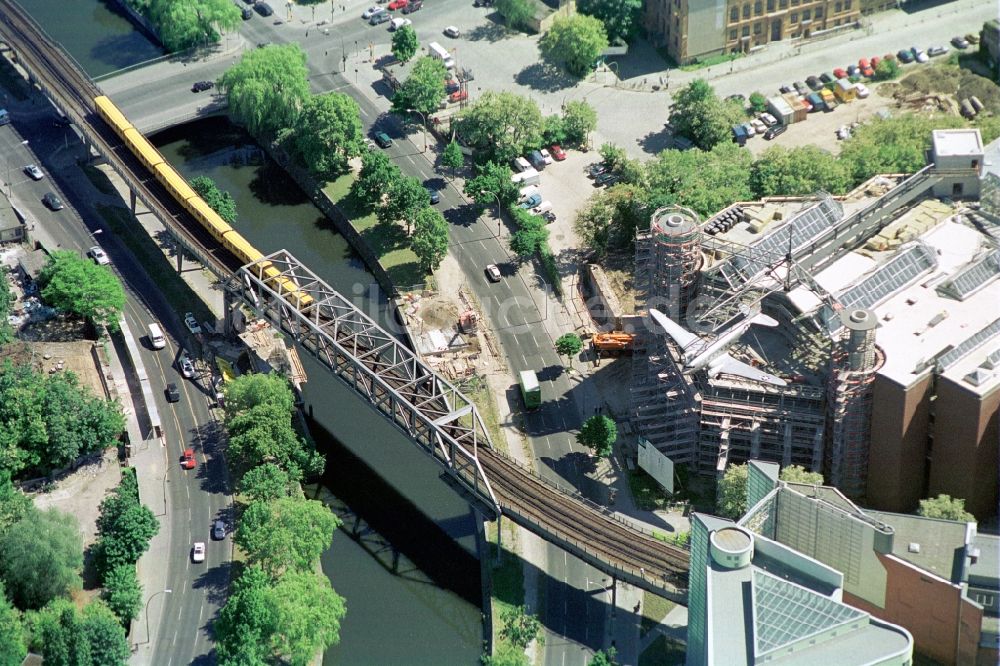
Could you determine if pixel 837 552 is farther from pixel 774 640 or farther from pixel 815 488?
pixel 774 640

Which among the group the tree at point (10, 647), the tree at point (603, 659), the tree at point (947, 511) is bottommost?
the tree at point (603, 659)

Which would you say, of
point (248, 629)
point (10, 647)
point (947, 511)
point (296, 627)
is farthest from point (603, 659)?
point (10, 647)

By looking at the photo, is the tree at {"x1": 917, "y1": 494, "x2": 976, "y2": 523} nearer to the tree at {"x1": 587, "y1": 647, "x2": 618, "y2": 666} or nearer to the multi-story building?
the multi-story building

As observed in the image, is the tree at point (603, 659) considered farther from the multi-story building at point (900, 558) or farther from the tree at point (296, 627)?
the tree at point (296, 627)

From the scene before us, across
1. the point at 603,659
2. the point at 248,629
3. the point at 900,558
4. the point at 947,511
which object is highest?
the point at 900,558

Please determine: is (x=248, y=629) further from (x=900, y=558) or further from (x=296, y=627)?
(x=900, y=558)

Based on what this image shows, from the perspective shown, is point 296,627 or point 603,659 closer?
point 603,659

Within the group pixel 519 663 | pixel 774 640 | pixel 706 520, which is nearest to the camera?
pixel 774 640

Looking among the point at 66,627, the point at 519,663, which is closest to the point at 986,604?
the point at 519,663

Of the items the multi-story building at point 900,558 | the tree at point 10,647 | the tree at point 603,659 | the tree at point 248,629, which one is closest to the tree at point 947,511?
the multi-story building at point 900,558
